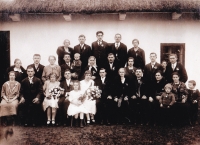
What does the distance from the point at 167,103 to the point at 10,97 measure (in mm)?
3127

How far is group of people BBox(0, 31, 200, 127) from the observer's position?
5336 mm

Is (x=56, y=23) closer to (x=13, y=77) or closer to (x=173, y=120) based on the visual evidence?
(x=13, y=77)

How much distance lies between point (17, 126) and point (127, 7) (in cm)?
341

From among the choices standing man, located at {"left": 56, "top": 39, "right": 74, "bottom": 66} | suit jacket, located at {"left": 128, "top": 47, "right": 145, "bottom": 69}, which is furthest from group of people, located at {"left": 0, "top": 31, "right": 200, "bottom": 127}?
standing man, located at {"left": 56, "top": 39, "right": 74, "bottom": 66}

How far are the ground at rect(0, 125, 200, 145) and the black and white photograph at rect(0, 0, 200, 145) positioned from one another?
17mm

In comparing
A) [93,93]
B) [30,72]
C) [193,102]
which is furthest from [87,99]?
[193,102]

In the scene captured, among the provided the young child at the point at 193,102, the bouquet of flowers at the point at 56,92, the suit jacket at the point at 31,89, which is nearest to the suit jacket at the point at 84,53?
the bouquet of flowers at the point at 56,92

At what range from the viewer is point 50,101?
211 inches

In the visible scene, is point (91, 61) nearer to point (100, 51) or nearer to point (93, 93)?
point (100, 51)

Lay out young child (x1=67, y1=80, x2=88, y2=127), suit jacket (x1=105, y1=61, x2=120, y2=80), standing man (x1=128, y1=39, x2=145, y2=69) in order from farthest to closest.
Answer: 1. standing man (x1=128, y1=39, x2=145, y2=69)
2. suit jacket (x1=105, y1=61, x2=120, y2=80)
3. young child (x1=67, y1=80, x2=88, y2=127)

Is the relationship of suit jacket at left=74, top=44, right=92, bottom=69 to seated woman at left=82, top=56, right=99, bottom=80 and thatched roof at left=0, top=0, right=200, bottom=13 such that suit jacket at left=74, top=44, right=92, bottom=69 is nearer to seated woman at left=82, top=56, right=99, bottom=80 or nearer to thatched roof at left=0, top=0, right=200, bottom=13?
seated woman at left=82, top=56, right=99, bottom=80

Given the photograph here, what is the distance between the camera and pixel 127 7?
6.00m

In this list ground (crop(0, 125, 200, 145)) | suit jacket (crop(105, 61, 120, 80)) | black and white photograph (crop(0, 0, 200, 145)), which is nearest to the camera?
ground (crop(0, 125, 200, 145))

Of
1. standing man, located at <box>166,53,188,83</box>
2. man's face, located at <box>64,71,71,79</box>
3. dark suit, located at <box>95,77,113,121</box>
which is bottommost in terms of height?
dark suit, located at <box>95,77,113,121</box>
